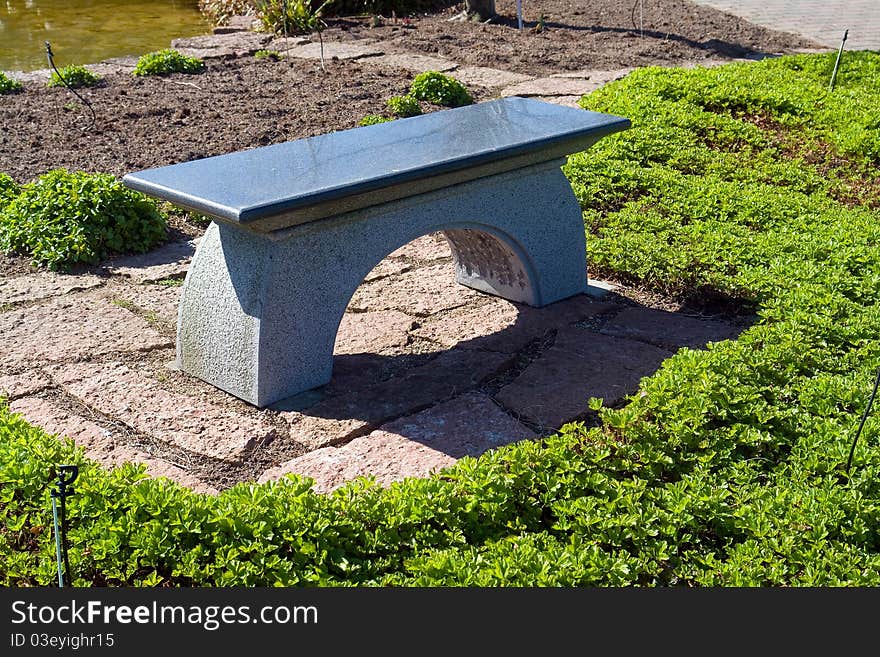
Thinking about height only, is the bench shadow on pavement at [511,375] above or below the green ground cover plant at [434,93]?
below

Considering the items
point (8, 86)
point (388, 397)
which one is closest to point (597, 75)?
point (8, 86)

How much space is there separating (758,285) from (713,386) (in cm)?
131

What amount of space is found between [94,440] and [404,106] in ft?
16.3

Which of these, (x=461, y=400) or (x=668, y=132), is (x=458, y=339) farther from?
(x=668, y=132)

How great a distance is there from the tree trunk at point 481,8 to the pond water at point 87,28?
3808mm

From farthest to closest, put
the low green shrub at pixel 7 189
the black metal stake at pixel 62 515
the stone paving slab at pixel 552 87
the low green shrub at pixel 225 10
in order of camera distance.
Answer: the low green shrub at pixel 225 10, the stone paving slab at pixel 552 87, the low green shrub at pixel 7 189, the black metal stake at pixel 62 515

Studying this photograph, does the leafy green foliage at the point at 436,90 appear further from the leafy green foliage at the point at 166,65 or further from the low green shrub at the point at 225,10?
the low green shrub at the point at 225,10

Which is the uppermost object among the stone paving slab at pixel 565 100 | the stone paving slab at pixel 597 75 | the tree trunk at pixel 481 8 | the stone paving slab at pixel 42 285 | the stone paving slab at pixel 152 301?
the tree trunk at pixel 481 8

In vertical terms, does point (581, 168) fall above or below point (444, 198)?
below

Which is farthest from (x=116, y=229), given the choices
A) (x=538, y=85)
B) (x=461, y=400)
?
(x=538, y=85)

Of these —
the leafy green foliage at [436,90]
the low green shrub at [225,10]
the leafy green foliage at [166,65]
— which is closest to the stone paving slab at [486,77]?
the leafy green foliage at [436,90]

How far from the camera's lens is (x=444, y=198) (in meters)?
4.25

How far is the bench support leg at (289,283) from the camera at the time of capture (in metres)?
3.85

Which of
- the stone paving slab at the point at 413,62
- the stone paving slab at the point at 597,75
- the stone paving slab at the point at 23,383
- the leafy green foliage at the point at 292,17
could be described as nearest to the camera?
the stone paving slab at the point at 23,383
